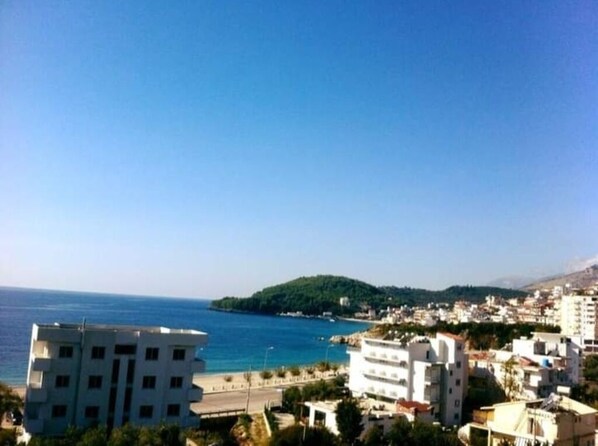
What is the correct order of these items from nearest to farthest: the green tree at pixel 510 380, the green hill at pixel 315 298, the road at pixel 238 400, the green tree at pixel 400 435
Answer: the green tree at pixel 400 435
the road at pixel 238 400
the green tree at pixel 510 380
the green hill at pixel 315 298

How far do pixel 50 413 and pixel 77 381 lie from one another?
1.21 m

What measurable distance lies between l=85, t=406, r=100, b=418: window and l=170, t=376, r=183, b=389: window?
2525 millimetres

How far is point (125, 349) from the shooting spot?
1908 centimetres

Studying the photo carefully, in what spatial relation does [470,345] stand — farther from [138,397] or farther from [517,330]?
[138,397]

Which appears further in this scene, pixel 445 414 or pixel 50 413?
pixel 445 414

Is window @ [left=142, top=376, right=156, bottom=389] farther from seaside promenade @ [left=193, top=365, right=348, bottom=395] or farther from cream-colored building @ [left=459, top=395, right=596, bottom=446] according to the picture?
seaside promenade @ [left=193, top=365, right=348, bottom=395]

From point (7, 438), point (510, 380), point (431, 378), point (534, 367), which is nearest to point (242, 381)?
point (431, 378)

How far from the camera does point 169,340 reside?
1967cm

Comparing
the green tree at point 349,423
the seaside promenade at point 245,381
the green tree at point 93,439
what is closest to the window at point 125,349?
the green tree at point 93,439

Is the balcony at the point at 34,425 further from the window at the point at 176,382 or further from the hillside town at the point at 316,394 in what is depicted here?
the window at the point at 176,382

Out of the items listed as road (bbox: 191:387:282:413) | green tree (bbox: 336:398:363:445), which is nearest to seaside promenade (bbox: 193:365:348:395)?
road (bbox: 191:387:282:413)

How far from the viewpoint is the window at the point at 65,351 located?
59.7ft

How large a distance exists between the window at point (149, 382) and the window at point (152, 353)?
637mm

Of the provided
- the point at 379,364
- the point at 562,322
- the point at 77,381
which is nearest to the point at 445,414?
the point at 379,364
